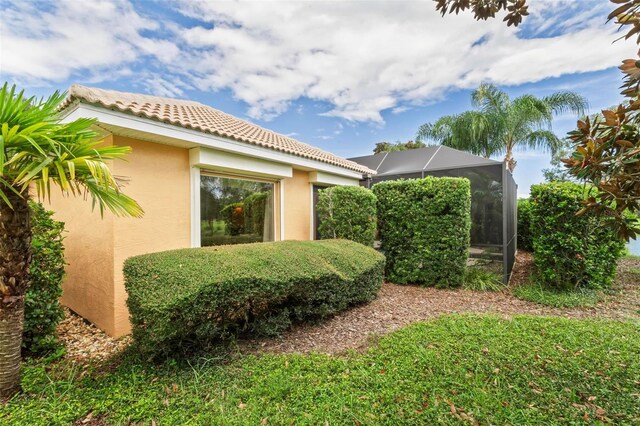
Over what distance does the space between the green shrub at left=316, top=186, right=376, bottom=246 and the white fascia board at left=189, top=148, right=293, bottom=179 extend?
1.74 metres

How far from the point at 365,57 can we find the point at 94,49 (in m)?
8.93

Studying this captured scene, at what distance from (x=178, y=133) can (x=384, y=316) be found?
6096 millimetres

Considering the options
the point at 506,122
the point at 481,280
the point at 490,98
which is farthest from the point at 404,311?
the point at 490,98

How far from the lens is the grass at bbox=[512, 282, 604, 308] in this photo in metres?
6.73

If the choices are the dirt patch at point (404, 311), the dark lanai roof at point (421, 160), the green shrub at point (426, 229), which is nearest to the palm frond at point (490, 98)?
the dark lanai roof at point (421, 160)

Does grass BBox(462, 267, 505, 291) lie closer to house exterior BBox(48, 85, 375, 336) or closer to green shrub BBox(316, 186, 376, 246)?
green shrub BBox(316, 186, 376, 246)

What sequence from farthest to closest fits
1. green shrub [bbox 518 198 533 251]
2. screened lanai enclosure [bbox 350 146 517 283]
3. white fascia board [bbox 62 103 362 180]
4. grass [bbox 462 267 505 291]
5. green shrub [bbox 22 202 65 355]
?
green shrub [bbox 518 198 533 251], screened lanai enclosure [bbox 350 146 517 283], grass [bbox 462 267 505 291], white fascia board [bbox 62 103 362 180], green shrub [bbox 22 202 65 355]

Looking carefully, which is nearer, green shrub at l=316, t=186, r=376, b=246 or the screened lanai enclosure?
the screened lanai enclosure

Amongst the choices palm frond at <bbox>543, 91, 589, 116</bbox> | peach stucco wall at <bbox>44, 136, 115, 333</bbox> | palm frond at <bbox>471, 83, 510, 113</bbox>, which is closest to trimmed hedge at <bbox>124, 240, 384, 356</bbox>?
peach stucco wall at <bbox>44, 136, 115, 333</bbox>

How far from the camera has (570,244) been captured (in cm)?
722

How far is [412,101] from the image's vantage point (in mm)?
16344

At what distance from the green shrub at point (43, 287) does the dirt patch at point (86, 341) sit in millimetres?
399

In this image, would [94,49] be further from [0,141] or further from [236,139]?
[0,141]

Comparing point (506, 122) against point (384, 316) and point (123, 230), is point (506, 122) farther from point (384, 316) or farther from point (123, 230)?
point (123, 230)
